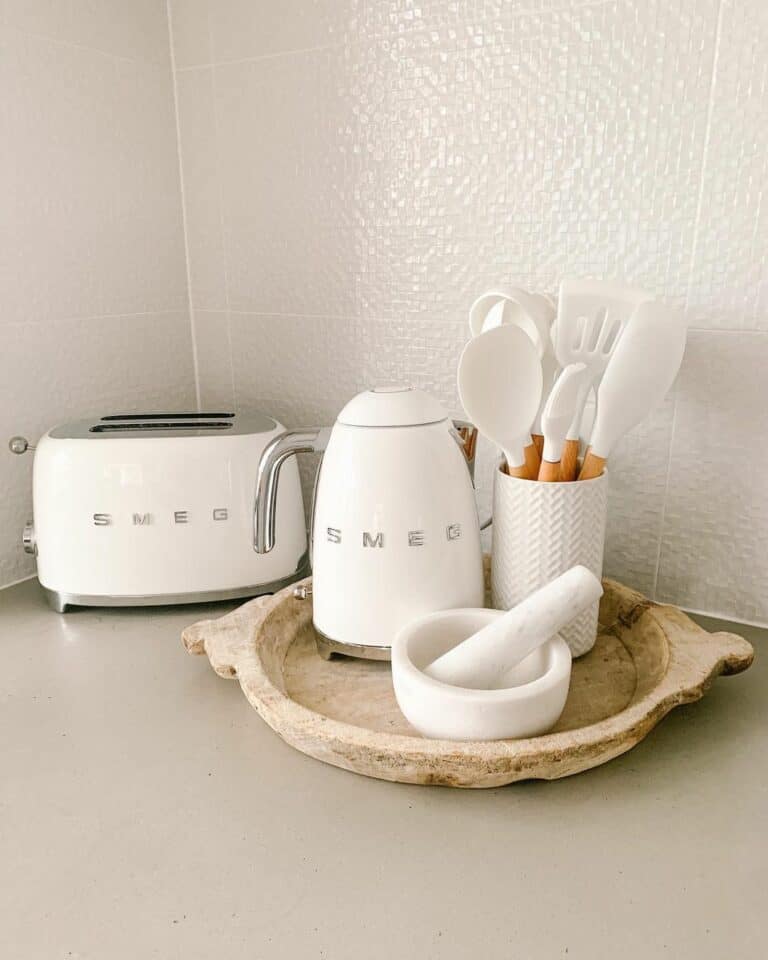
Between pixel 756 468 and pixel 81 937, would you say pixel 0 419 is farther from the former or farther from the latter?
pixel 756 468

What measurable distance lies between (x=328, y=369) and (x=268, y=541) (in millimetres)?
271

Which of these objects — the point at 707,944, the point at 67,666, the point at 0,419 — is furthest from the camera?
the point at 0,419

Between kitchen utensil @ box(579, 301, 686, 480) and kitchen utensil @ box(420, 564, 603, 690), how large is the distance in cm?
13

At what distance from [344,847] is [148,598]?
0.37m

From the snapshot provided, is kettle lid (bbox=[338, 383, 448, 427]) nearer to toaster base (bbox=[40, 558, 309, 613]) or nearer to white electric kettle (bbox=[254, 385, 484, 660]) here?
white electric kettle (bbox=[254, 385, 484, 660])

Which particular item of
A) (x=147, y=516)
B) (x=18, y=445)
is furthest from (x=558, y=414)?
(x=18, y=445)

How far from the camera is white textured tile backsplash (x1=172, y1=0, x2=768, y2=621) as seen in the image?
67 cm

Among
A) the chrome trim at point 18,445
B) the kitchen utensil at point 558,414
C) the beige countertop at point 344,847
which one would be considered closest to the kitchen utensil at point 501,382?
the kitchen utensil at point 558,414

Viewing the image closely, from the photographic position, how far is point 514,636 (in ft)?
1.77

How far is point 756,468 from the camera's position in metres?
0.70

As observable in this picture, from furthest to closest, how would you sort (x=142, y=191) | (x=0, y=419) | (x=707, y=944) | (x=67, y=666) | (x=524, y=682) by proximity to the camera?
(x=142, y=191), (x=0, y=419), (x=67, y=666), (x=524, y=682), (x=707, y=944)

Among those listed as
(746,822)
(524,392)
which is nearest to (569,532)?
(524,392)

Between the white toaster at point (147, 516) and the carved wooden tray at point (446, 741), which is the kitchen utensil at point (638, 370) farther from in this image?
the white toaster at point (147, 516)

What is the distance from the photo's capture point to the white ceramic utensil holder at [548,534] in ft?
2.06
